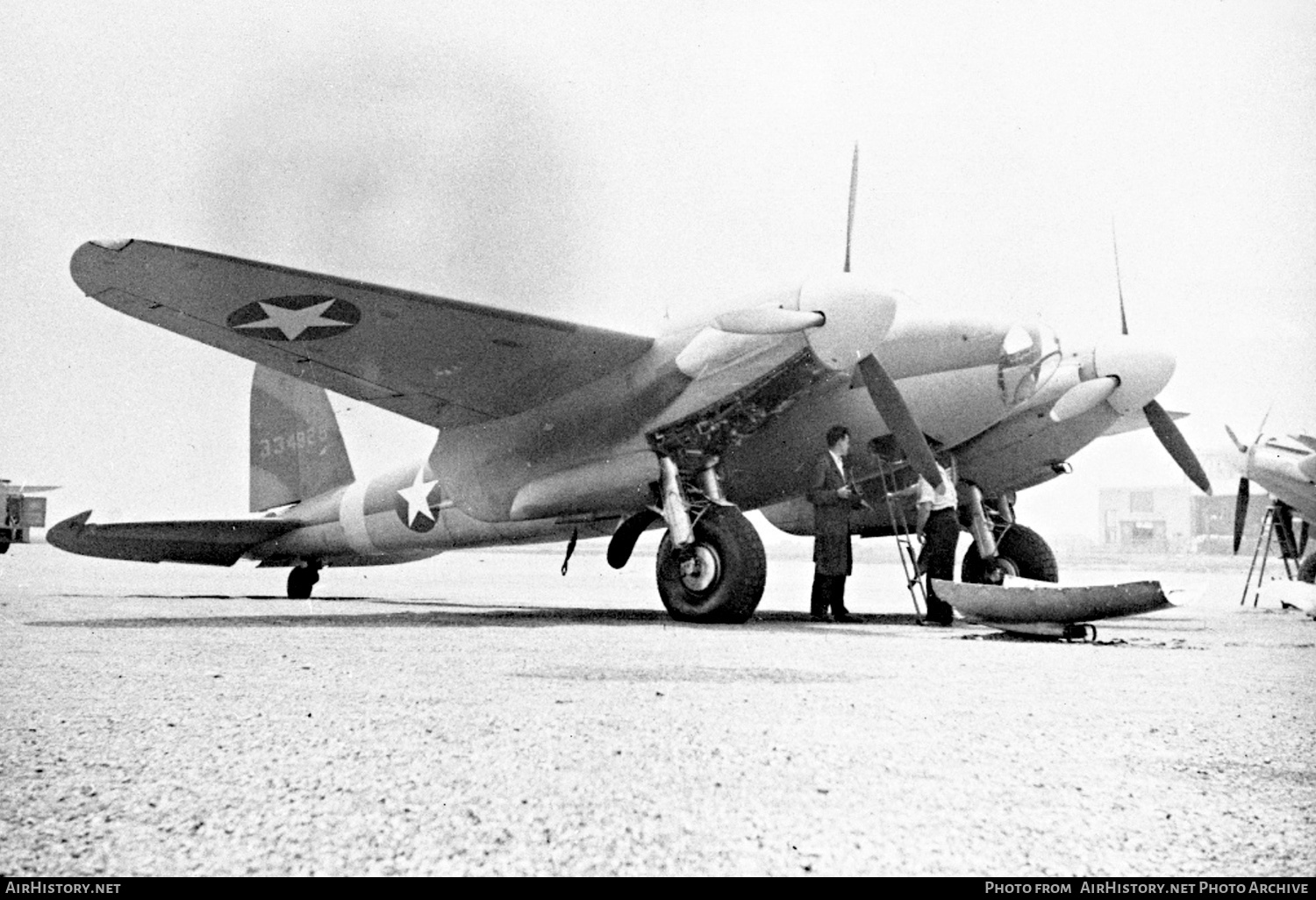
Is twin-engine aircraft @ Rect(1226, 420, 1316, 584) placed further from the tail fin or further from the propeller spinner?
A: the tail fin

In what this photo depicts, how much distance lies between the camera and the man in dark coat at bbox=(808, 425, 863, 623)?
31.1 ft

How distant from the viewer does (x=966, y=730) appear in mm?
3592

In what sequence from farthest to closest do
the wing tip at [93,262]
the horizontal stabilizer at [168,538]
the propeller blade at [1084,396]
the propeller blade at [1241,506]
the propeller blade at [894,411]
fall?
the propeller blade at [1241,506] → the horizontal stabilizer at [168,538] → the propeller blade at [1084,396] → the propeller blade at [894,411] → the wing tip at [93,262]

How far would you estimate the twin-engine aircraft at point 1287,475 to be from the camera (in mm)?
14477

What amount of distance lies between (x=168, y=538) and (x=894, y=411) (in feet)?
28.2

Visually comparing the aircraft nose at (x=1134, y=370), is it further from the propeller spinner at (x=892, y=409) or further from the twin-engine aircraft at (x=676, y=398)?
the propeller spinner at (x=892, y=409)

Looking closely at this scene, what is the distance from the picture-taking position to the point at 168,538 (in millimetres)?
12789

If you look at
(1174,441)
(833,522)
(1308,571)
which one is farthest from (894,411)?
(1308,571)

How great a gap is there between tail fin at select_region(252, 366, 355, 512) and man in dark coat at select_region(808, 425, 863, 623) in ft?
23.6

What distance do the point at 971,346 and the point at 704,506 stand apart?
286 centimetres

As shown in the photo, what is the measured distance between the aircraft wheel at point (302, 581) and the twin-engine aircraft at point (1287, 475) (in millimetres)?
12493

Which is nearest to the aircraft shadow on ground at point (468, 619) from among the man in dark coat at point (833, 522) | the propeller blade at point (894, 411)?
the man in dark coat at point (833, 522)
